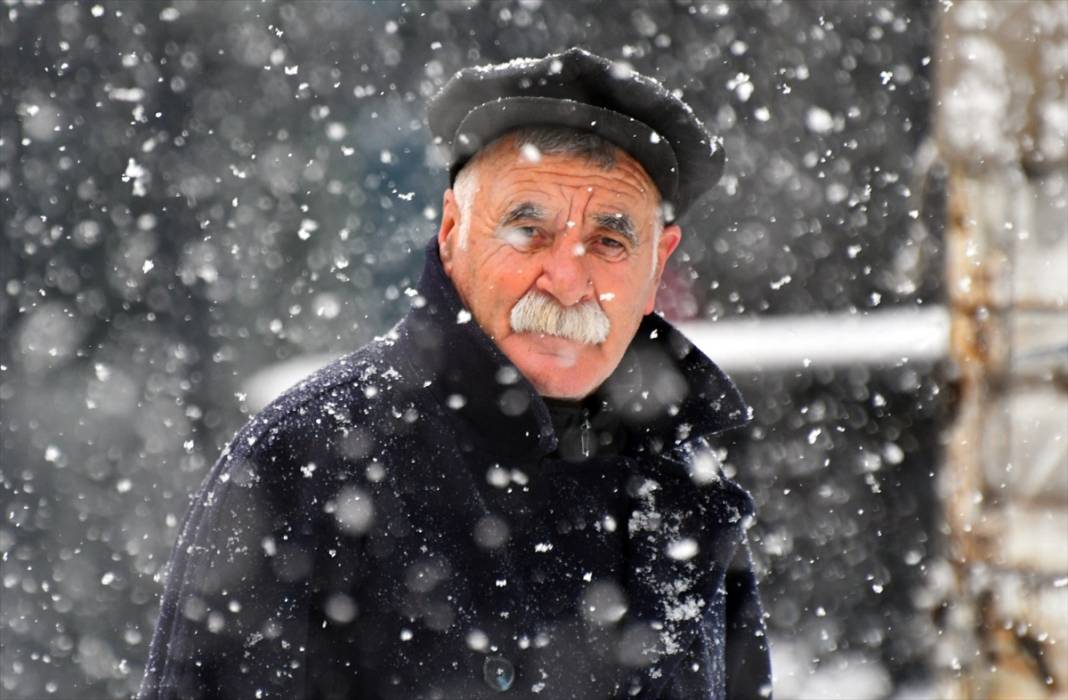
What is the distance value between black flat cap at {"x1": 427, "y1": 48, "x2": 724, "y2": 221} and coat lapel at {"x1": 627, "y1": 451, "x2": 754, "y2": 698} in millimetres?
666

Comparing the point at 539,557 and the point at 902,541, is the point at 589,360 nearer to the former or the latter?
the point at 539,557

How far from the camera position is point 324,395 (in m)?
2.08

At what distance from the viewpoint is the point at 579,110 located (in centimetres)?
219

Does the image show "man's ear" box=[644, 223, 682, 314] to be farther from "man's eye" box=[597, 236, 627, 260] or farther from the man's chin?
the man's chin

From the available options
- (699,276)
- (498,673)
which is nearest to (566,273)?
(498,673)

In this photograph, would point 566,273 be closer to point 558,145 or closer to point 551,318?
point 551,318

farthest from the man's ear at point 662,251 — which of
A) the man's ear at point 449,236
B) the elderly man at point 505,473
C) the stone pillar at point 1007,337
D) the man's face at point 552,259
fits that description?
the stone pillar at point 1007,337

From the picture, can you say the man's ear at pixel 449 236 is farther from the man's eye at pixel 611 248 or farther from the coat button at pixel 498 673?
the coat button at pixel 498 673

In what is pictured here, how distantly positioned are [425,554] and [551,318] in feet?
1.70

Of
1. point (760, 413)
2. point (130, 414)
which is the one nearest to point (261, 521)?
point (130, 414)

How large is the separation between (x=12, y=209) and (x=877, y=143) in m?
3.47

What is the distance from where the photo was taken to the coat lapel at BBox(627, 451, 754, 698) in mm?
2186

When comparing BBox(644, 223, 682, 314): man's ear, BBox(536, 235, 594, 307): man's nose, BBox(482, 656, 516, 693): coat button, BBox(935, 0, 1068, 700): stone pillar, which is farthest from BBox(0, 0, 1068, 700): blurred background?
BBox(482, 656, 516, 693): coat button

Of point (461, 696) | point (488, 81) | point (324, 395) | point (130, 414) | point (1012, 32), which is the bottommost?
point (461, 696)
